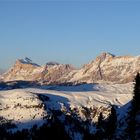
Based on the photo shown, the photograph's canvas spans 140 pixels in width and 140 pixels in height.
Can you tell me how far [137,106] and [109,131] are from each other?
81.5ft

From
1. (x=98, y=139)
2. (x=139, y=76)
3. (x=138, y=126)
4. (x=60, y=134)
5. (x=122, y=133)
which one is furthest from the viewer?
(x=98, y=139)

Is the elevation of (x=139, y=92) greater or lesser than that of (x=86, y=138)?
greater

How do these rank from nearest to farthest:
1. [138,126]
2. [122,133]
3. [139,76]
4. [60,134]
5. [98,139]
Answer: [60,134] → [139,76] → [138,126] → [122,133] → [98,139]

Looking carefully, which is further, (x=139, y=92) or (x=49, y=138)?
(x=139, y=92)

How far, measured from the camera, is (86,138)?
186m

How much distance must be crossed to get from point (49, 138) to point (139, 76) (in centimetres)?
3031

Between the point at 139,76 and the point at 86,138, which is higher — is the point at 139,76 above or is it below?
above

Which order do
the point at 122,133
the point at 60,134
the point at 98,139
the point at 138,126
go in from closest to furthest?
1. the point at 60,134
2. the point at 138,126
3. the point at 122,133
4. the point at 98,139

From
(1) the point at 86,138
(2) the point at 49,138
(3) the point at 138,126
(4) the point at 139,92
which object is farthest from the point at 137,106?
(1) the point at 86,138

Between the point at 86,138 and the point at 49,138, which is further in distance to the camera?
the point at 86,138

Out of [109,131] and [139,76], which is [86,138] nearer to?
[109,131]

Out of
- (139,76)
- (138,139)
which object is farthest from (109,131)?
(139,76)

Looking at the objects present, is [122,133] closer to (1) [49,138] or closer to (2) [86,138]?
(2) [86,138]

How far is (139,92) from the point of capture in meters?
145
